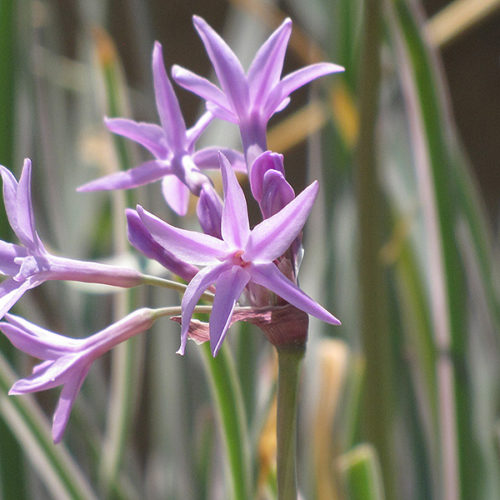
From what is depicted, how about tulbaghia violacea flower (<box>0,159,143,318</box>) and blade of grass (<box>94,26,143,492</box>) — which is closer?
tulbaghia violacea flower (<box>0,159,143,318</box>)

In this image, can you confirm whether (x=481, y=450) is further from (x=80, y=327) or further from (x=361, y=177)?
(x=80, y=327)

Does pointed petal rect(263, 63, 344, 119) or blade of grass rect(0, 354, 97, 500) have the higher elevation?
pointed petal rect(263, 63, 344, 119)

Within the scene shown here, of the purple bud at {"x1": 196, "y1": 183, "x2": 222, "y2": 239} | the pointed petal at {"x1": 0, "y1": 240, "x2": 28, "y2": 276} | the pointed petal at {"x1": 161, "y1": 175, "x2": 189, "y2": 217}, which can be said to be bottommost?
the pointed petal at {"x1": 0, "y1": 240, "x2": 28, "y2": 276}

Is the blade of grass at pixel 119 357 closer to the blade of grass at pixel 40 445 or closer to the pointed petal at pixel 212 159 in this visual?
the blade of grass at pixel 40 445

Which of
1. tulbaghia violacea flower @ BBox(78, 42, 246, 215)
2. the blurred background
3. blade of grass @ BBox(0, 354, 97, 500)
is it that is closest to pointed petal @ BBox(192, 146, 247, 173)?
tulbaghia violacea flower @ BBox(78, 42, 246, 215)

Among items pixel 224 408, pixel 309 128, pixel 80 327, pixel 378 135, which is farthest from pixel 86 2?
pixel 224 408

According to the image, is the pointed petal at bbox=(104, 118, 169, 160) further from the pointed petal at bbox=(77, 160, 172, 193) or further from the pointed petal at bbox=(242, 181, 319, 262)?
the pointed petal at bbox=(242, 181, 319, 262)

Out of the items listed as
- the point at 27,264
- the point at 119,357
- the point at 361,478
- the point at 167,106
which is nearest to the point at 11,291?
the point at 27,264

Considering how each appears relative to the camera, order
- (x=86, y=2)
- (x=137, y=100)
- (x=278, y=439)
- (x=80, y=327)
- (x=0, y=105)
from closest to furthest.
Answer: (x=278, y=439) → (x=0, y=105) → (x=80, y=327) → (x=86, y=2) → (x=137, y=100)
